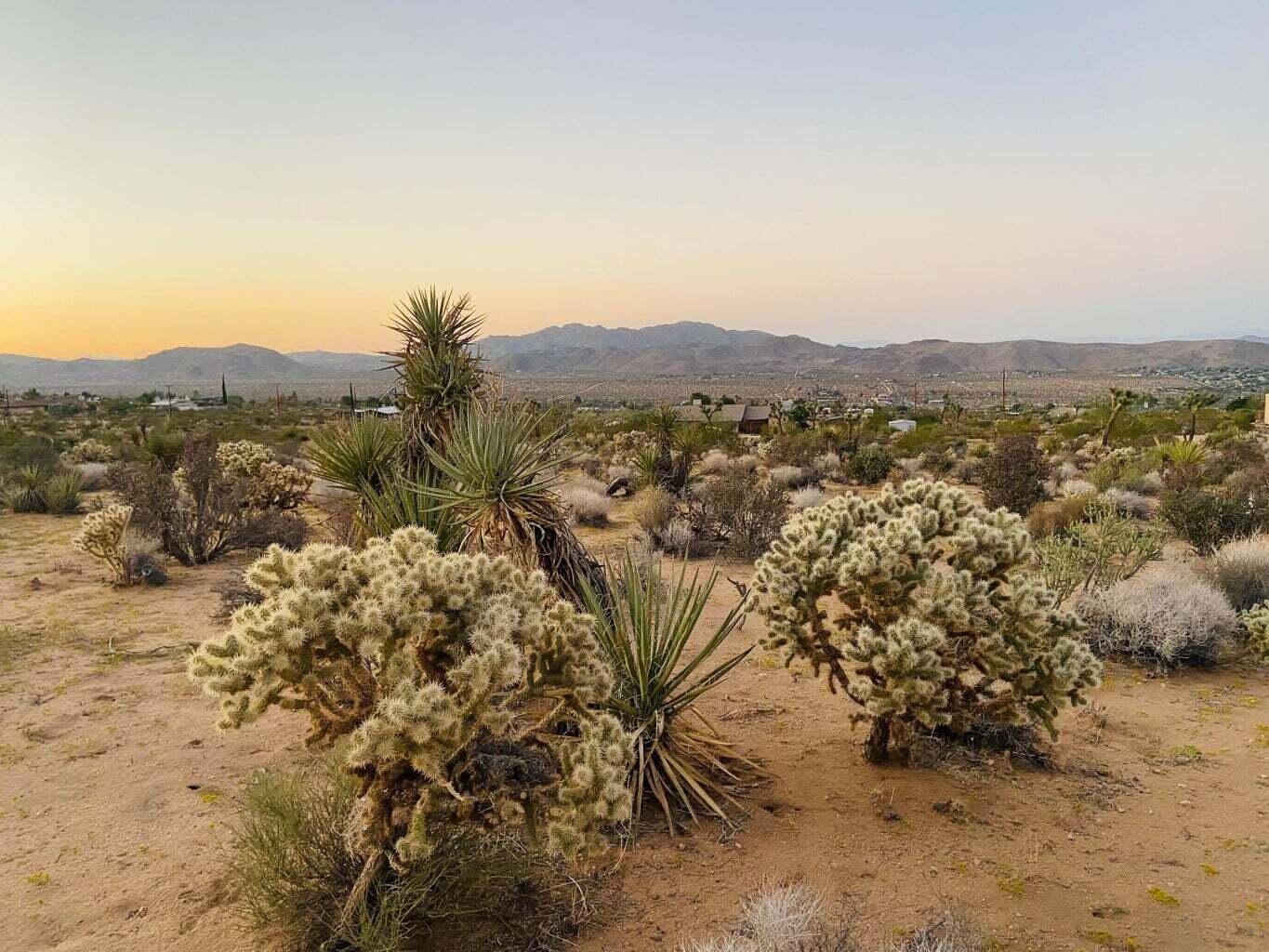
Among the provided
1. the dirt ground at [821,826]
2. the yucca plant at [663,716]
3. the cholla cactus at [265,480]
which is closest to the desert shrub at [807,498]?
the dirt ground at [821,826]

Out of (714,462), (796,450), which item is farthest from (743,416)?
(714,462)

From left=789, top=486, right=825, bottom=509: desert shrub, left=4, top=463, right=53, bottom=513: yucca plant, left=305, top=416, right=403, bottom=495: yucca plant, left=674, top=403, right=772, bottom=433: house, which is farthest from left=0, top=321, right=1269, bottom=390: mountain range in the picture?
left=305, top=416, right=403, bottom=495: yucca plant

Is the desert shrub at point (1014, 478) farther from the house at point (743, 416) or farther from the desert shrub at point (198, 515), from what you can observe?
the house at point (743, 416)

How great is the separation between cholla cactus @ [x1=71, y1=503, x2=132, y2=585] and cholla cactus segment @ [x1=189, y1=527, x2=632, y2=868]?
8.82 meters

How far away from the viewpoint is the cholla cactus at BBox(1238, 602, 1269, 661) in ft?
23.4

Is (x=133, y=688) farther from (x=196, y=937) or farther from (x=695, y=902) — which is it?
(x=695, y=902)

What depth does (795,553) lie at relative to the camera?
496 cm

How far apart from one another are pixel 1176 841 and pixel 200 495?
1243cm

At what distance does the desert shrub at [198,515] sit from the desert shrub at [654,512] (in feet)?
18.1

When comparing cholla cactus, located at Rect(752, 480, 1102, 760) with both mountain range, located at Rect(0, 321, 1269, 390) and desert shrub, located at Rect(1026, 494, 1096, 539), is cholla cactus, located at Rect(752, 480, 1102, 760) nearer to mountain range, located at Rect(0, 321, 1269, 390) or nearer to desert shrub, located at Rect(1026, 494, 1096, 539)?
desert shrub, located at Rect(1026, 494, 1096, 539)

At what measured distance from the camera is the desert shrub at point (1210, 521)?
35.0 feet

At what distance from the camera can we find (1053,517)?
13000mm

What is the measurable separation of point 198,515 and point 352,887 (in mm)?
10335

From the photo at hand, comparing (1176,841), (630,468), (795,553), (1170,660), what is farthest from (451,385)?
(630,468)
